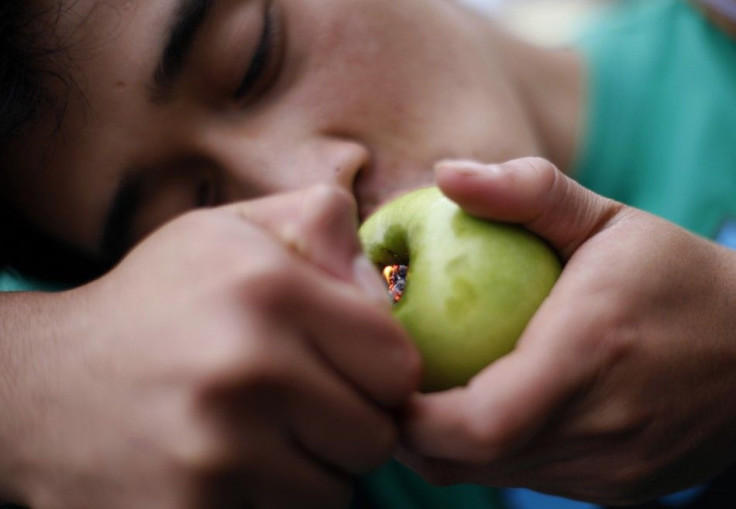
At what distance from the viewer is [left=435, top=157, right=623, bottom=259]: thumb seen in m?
0.44

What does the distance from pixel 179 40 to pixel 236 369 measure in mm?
439

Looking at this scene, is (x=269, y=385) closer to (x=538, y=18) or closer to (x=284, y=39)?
(x=284, y=39)

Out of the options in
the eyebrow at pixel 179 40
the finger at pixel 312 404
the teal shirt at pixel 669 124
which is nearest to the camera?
the finger at pixel 312 404

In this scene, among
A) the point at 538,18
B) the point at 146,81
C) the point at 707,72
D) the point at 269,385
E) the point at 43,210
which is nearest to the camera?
the point at 269,385

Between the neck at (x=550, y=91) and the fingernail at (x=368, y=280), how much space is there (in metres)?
0.71

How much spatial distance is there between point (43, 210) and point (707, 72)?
1184 millimetres

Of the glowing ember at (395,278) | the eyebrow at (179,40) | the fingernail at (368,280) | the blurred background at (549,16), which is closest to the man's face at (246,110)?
the eyebrow at (179,40)

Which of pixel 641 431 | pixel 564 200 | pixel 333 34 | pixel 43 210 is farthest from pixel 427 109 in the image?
pixel 43 210

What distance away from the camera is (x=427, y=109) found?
729 millimetres

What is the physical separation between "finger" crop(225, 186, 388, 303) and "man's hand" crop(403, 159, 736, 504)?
0.27 ft

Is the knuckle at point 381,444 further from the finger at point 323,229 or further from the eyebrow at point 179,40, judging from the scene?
the eyebrow at point 179,40

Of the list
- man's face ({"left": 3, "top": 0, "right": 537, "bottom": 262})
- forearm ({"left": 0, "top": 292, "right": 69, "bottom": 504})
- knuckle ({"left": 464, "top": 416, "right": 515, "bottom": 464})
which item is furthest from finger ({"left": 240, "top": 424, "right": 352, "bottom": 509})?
man's face ({"left": 3, "top": 0, "right": 537, "bottom": 262})

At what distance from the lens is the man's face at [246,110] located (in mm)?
662

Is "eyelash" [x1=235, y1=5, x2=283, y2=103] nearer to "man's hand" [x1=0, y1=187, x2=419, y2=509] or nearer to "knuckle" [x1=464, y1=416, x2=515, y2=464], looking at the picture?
"man's hand" [x1=0, y1=187, x2=419, y2=509]
